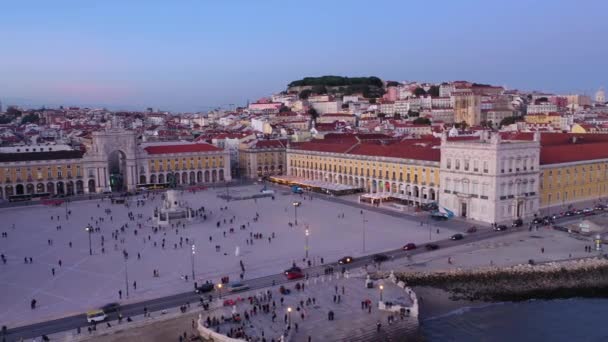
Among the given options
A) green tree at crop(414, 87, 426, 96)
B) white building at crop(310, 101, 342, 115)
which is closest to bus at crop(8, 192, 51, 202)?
white building at crop(310, 101, 342, 115)

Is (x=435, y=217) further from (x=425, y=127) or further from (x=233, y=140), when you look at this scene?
(x=425, y=127)

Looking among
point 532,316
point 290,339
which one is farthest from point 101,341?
point 532,316

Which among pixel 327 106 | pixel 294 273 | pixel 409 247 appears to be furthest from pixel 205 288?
pixel 327 106

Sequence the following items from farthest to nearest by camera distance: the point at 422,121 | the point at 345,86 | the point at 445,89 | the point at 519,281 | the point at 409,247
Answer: the point at 345,86, the point at 445,89, the point at 422,121, the point at 409,247, the point at 519,281

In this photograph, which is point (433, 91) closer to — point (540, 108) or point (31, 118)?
point (540, 108)

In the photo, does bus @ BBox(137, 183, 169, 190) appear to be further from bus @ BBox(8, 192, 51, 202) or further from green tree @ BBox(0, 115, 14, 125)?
green tree @ BBox(0, 115, 14, 125)

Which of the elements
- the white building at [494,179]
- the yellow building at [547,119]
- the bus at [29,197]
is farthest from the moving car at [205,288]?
the yellow building at [547,119]
